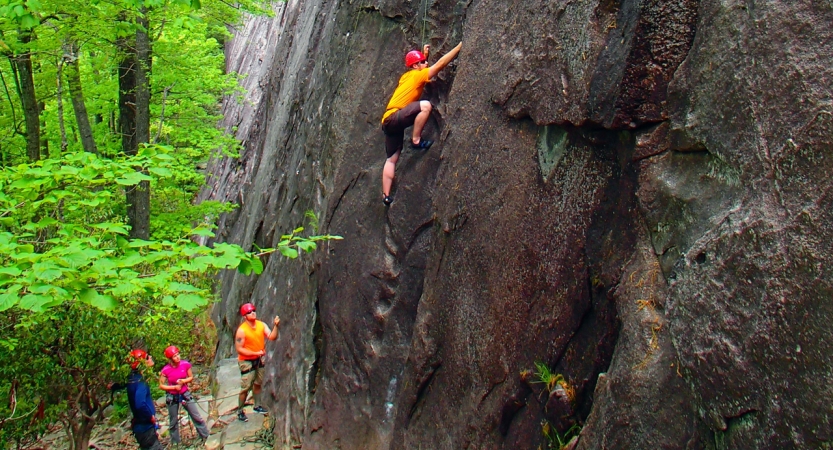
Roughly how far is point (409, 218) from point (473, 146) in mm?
2102

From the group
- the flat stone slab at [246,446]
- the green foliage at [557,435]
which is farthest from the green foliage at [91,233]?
the green foliage at [557,435]

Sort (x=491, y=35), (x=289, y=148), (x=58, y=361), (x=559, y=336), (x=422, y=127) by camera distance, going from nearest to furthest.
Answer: (x=559, y=336), (x=491, y=35), (x=422, y=127), (x=58, y=361), (x=289, y=148)

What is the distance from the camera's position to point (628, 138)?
5020 mm

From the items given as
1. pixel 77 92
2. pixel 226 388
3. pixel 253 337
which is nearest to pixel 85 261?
pixel 253 337

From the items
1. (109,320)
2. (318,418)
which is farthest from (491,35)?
(109,320)

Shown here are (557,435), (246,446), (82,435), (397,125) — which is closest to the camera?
(557,435)

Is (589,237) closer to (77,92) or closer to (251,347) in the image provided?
(251,347)

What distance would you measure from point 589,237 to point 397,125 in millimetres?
4006

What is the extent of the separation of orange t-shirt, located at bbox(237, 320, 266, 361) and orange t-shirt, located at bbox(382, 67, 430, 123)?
4707 millimetres

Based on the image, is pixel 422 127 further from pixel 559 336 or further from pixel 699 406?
pixel 699 406

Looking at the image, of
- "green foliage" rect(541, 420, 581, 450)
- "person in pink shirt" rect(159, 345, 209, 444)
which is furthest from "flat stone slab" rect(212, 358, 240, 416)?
"green foliage" rect(541, 420, 581, 450)

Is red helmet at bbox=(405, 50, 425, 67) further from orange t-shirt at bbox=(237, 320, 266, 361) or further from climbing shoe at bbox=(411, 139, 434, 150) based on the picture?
orange t-shirt at bbox=(237, 320, 266, 361)

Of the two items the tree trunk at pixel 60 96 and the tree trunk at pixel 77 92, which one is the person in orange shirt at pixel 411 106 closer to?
the tree trunk at pixel 77 92

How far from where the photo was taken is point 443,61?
7.97 m
